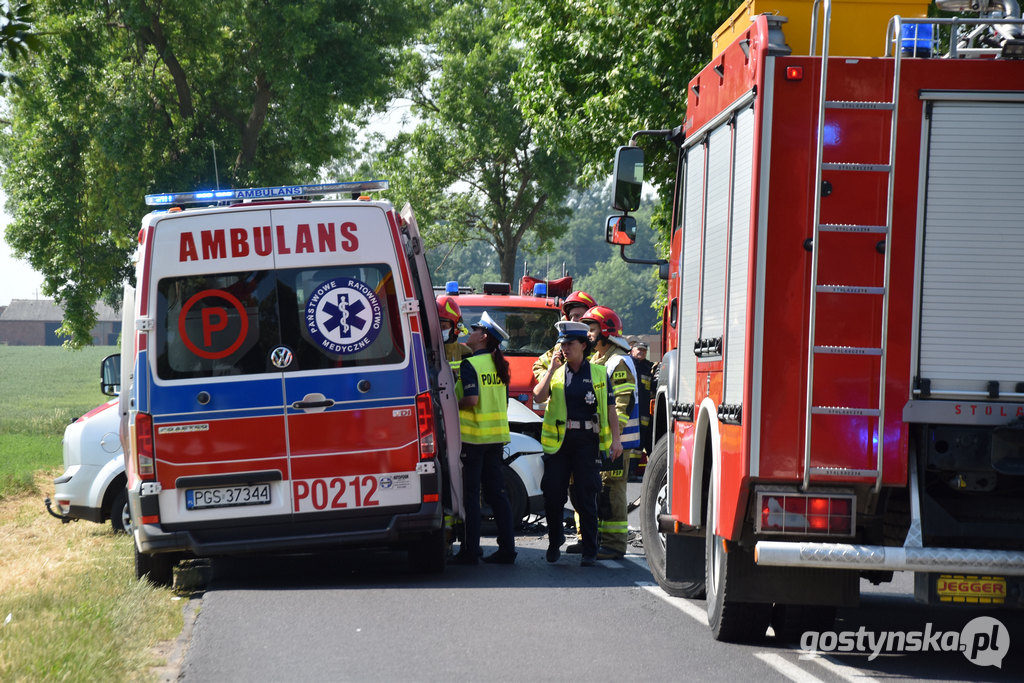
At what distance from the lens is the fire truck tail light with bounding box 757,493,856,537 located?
598 cm

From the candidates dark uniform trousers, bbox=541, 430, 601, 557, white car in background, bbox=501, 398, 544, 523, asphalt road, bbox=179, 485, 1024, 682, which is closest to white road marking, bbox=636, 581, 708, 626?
asphalt road, bbox=179, 485, 1024, 682

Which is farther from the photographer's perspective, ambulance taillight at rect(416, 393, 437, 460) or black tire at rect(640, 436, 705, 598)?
ambulance taillight at rect(416, 393, 437, 460)

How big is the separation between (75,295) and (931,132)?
1125 inches

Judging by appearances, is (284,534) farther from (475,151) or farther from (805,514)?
(475,151)

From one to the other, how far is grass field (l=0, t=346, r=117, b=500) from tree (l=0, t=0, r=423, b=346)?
3.67 meters

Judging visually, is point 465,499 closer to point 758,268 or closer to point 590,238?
A: point 758,268

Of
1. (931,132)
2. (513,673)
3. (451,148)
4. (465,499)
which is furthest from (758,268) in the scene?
(451,148)

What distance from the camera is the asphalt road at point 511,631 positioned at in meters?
6.64

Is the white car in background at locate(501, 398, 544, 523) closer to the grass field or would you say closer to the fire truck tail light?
the fire truck tail light

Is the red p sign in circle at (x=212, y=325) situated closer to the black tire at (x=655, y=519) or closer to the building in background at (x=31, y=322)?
the black tire at (x=655, y=519)

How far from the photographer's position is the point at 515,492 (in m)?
11.5

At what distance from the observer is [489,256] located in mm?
130875

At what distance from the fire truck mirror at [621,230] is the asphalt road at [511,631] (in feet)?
7.30

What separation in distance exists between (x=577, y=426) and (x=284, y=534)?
89.2 inches
